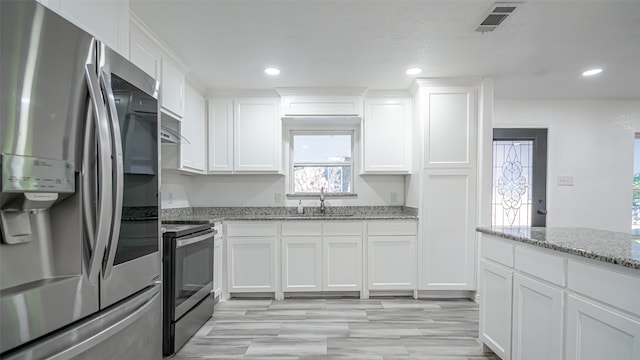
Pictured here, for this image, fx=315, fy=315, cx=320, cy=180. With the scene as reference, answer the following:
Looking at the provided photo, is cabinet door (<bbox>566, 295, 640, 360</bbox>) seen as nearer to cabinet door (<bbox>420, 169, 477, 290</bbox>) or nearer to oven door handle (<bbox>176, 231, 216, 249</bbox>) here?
cabinet door (<bbox>420, 169, 477, 290</bbox>)

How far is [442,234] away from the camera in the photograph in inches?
132

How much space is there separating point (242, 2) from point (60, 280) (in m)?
1.78

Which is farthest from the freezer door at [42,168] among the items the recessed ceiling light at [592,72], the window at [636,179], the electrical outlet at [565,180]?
the window at [636,179]

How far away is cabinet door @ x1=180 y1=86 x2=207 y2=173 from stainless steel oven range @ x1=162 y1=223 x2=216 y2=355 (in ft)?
2.60

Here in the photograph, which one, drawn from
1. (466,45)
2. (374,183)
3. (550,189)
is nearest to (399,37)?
(466,45)

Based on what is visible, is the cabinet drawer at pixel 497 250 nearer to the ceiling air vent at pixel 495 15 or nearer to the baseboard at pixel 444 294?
the baseboard at pixel 444 294

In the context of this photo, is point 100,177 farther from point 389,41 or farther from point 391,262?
point 391,262

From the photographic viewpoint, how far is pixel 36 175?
30.9 inches

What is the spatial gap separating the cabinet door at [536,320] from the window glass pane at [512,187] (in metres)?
2.64

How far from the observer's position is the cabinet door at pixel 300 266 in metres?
3.40

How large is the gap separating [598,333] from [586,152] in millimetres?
3871

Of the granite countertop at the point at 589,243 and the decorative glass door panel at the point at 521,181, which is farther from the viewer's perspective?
the decorative glass door panel at the point at 521,181

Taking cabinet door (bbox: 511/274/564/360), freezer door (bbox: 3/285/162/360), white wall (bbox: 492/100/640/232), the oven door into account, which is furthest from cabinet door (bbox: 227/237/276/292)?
white wall (bbox: 492/100/640/232)

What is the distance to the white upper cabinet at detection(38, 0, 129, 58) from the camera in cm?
119
